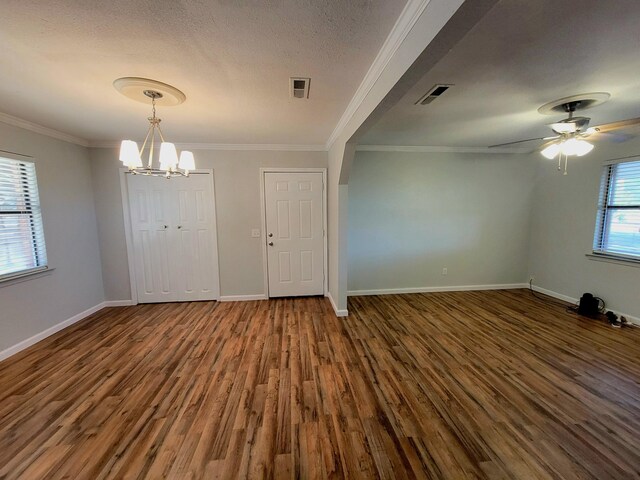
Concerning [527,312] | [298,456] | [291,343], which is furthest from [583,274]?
[298,456]

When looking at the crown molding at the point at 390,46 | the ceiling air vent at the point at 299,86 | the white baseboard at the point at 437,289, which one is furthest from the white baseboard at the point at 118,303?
the crown molding at the point at 390,46

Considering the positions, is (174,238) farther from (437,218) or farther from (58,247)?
(437,218)

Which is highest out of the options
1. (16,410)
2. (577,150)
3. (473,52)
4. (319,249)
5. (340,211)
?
(473,52)

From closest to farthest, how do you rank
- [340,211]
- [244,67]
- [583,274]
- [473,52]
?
[473,52]
[244,67]
[340,211]
[583,274]

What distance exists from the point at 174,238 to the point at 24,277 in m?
1.57

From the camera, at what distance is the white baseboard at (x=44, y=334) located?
2.56m

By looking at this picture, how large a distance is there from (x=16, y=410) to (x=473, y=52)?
4080mm

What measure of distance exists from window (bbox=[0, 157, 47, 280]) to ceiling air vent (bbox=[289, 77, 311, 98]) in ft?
10.3

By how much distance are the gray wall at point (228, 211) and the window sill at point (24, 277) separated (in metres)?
0.84

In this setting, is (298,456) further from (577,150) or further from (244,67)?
(577,150)

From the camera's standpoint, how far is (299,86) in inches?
79.6

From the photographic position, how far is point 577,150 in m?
2.39

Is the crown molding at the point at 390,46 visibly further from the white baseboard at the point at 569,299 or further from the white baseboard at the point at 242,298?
the white baseboard at the point at 569,299

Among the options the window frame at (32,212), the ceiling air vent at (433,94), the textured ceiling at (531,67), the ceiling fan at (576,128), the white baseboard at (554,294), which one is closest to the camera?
the textured ceiling at (531,67)
